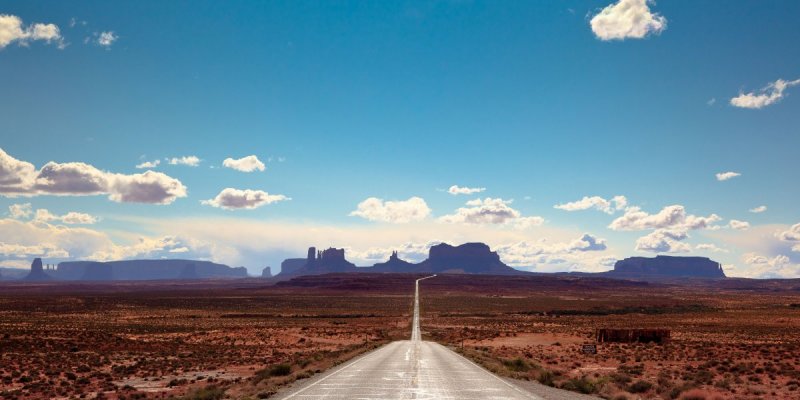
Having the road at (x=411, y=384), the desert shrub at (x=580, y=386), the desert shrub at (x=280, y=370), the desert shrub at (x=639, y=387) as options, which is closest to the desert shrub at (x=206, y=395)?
the road at (x=411, y=384)

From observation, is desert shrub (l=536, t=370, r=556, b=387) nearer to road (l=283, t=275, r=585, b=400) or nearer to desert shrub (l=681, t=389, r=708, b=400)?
road (l=283, t=275, r=585, b=400)

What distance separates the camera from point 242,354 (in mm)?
43312

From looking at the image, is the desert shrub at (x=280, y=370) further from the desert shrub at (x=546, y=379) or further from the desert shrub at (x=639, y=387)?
the desert shrub at (x=639, y=387)

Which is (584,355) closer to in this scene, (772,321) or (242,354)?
(242,354)

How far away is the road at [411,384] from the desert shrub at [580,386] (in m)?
1.18

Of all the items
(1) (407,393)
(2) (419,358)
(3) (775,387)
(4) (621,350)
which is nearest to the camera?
(1) (407,393)

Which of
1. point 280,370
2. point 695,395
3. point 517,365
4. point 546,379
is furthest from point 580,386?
point 280,370

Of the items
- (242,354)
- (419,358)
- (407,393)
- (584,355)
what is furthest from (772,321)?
(407,393)

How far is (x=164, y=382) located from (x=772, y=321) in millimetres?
80041

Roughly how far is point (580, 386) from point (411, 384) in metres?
8.43

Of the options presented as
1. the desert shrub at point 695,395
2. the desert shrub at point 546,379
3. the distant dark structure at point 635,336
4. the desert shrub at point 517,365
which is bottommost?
the distant dark structure at point 635,336

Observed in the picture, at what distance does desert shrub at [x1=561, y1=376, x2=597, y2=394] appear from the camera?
2377 cm

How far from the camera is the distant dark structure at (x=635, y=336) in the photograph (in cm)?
5200

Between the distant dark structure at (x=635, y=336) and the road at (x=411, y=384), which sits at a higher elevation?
the road at (x=411, y=384)
